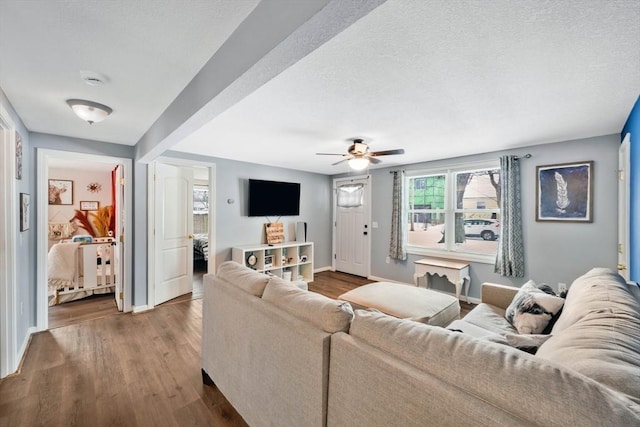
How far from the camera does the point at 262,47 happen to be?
1143 mm

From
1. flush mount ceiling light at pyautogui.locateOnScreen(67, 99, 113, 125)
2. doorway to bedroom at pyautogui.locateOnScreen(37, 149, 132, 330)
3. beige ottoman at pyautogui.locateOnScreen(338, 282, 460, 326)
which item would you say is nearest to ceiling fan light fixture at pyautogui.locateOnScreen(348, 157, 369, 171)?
beige ottoman at pyautogui.locateOnScreen(338, 282, 460, 326)

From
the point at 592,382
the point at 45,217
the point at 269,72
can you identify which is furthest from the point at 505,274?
the point at 45,217

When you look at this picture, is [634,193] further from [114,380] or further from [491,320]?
[114,380]

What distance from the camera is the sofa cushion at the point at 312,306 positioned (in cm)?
121

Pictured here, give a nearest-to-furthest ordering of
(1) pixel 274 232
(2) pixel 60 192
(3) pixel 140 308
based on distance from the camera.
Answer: (3) pixel 140 308, (1) pixel 274 232, (2) pixel 60 192

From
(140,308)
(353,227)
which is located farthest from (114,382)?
(353,227)

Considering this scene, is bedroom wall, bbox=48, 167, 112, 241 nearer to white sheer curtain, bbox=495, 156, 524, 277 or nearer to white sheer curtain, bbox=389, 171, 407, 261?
white sheer curtain, bbox=389, 171, 407, 261

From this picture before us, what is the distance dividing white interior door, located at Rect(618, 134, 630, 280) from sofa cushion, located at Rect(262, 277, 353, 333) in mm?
3122

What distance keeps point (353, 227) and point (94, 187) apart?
5881mm

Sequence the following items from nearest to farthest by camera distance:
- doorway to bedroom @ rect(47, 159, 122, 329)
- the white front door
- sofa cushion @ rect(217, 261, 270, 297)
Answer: sofa cushion @ rect(217, 261, 270, 297) → doorway to bedroom @ rect(47, 159, 122, 329) → the white front door

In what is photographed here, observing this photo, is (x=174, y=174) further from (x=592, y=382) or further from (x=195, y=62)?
(x=592, y=382)

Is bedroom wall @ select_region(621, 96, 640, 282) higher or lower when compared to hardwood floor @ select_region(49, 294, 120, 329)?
higher

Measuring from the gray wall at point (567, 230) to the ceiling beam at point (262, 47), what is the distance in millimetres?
3740

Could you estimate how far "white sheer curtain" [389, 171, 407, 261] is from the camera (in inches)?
191
